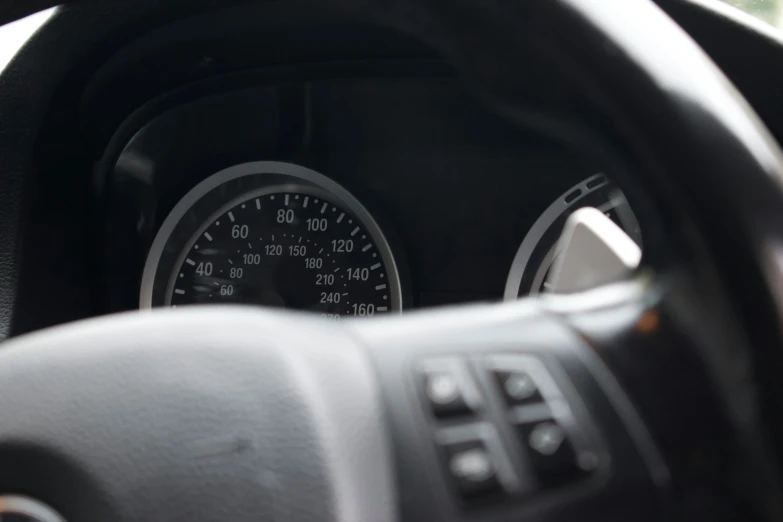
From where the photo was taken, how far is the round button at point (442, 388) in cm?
39

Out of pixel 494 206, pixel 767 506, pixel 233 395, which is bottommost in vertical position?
pixel 767 506

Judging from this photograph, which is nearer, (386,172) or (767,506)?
(767,506)

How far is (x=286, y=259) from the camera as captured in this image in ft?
3.79

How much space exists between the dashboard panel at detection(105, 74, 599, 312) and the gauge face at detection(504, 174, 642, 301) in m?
0.01

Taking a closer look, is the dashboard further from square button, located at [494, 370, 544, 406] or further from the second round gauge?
square button, located at [494, 370, 544, 406]

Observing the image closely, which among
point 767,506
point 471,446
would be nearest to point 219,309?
point 471,446

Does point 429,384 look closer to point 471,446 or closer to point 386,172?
point 471,446

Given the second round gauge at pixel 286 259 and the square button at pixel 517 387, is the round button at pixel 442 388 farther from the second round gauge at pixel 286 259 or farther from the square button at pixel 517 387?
the second round gauge at pixel 286 259

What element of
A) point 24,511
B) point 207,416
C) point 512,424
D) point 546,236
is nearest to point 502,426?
point 512,424

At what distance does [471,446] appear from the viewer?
0.38m

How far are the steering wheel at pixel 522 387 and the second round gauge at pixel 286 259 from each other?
2.22 ft

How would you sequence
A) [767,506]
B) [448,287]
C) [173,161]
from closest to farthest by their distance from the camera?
[767,506], [448,287], [173,161]

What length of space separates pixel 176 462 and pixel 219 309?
96mm

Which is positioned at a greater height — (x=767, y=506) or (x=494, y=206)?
(x=494, y=206)
